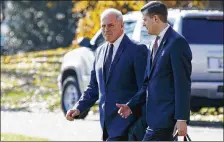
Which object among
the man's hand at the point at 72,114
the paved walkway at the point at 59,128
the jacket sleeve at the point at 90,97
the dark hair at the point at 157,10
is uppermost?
the dark hair at the point at 157,10

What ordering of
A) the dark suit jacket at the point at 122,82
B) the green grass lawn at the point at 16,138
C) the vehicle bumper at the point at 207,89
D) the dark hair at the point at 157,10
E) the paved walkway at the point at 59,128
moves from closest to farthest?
the dark hair at the point at 157,10, the dark suit jacket at the point at 122,82, the green grass lawn at the point at 16,138, the paved walkway at the point at 59,128, the vehicle bumper at the point at 207,89

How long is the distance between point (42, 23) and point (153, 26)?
44.6m


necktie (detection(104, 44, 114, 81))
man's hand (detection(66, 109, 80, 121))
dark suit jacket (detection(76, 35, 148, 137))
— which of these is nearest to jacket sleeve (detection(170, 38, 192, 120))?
dark suit jacket (detection(76, 35, 148, 137))

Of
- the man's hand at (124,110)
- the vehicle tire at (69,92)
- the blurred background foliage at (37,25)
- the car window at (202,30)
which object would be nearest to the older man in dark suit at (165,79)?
the man's hand at (124,110)

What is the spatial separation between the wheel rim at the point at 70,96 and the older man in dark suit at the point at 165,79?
32.5 ft

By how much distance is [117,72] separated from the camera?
7.36 m

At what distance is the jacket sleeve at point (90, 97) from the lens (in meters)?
7.69


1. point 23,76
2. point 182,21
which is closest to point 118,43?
point 182,21

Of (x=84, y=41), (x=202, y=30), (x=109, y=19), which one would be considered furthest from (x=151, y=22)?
(x=202, y=30)

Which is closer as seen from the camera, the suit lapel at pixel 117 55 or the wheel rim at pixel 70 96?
the suit lapel at pixel 117 55

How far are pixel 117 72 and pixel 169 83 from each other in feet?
2.85

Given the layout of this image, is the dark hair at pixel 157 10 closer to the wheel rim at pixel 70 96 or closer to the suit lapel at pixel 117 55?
the suit lapel at pixel 117 55

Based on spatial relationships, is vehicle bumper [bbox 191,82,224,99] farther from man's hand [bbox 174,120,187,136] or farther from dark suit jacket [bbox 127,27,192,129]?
man's hand [bbox 174,120,187,136]

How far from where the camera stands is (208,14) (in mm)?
15344
